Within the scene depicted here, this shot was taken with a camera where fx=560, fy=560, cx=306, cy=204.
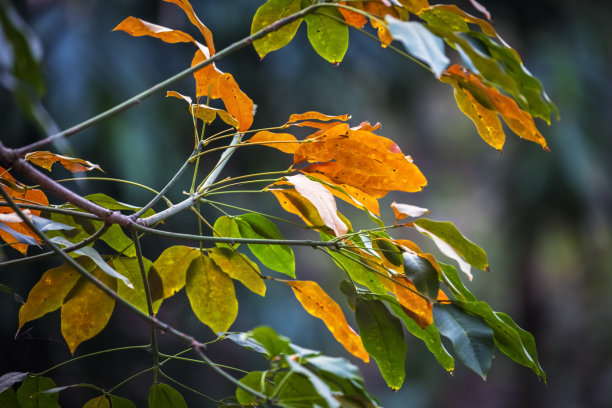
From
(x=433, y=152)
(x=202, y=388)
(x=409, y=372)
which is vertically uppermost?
(x=433, y=152)

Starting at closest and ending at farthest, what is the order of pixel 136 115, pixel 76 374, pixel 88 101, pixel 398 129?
pixel 76 374 < pixel 88 101 < pixel 136 115 < pixel 398 129

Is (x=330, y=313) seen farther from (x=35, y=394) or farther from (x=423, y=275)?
(x=35, y=394)

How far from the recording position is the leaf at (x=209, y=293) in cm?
44

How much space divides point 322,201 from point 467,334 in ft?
0.40

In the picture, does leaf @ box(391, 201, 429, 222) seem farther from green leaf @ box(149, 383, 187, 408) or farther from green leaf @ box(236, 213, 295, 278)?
green leaf @ box(149, 383, 187, 408)

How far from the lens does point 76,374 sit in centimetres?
156

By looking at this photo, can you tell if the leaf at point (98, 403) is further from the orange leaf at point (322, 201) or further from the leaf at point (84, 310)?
the orange leaf at point (322, 201)

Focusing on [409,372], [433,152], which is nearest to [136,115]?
[409,372]

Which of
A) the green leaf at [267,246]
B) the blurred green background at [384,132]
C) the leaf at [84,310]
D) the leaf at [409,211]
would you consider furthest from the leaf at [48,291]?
the blurred green background at [384,132]

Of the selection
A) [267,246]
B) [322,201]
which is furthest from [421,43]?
[267,246]

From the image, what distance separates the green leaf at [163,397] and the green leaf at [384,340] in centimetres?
15

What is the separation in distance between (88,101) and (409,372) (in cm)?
235

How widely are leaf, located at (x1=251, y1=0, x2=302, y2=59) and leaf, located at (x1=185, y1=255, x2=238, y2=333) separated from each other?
0.56 feet

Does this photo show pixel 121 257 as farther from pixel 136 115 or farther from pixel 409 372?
pixel 409 372
